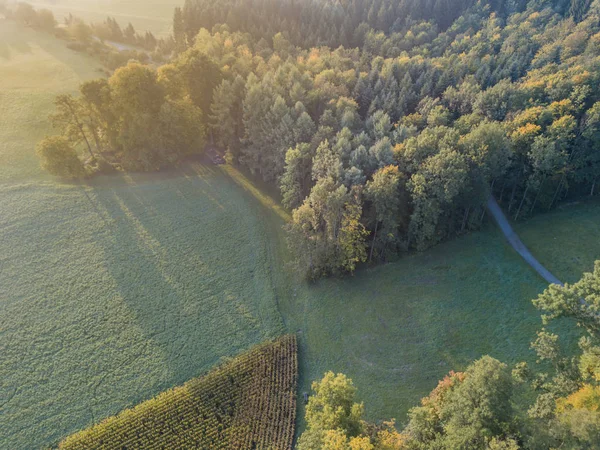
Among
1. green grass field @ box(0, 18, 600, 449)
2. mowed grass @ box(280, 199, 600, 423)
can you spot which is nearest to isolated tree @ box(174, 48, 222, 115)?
green grass field @ box(0, 18, 600, 449)

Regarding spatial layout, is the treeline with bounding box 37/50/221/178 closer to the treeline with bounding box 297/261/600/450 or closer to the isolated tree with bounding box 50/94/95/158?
the isolated tree with bounding box 50/94/95/158

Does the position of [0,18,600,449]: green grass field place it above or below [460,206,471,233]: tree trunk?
below

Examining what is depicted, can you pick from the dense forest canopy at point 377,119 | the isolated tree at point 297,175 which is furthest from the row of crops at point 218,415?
the isolated tree at point 297,175

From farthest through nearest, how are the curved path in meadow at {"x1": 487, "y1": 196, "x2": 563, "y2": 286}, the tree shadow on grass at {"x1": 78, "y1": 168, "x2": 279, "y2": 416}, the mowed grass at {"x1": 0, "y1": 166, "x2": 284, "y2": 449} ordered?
the curved path in meadow at {"x1": 487, "y1": 196, "x2": 563, "y2": 286}, the tree shadow on grass at {"x1": 78, "y1": 168, "x2": 279, "y2": 416}, the mowed grass at {"x1": 0, "y1": 166, "x2": 284, "y2": 449}

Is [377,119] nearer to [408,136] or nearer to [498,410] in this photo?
[408,136]

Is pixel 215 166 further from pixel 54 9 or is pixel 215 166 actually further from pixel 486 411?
pixel 54 9

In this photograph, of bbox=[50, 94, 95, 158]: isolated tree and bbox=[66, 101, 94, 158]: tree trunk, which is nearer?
bbox=[50, 94, 95, 158]: isolated tree

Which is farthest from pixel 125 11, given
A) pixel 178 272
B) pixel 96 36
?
pixel 178 272
